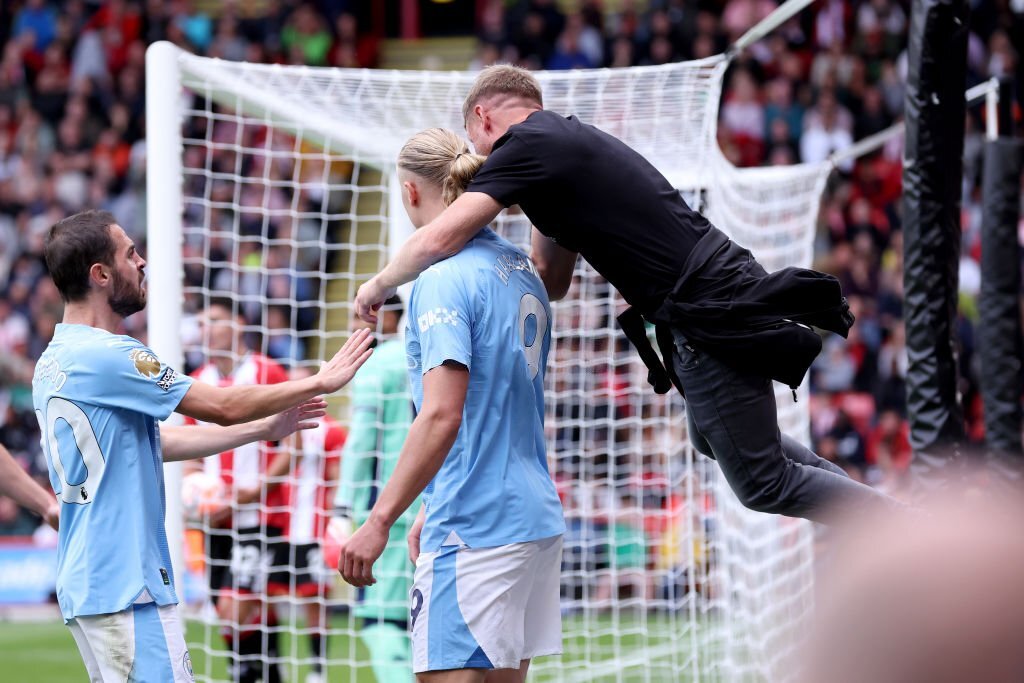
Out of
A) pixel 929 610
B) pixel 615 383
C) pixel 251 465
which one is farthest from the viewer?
pixel 615 383

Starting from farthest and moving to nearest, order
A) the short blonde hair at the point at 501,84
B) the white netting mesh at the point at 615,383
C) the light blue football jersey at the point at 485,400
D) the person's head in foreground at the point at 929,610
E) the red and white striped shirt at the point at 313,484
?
the red and white striped shirt at the point at 313,484, the white netting mesh at the point at 615,383, the short blonde hair at the point at 501,84, the light blue football jersey at the point at 485,400, the person's head in foreground at the point at 929,610

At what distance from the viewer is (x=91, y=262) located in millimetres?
3445

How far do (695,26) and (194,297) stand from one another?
24.1ft

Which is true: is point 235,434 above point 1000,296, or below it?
below

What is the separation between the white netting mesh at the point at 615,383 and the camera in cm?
626

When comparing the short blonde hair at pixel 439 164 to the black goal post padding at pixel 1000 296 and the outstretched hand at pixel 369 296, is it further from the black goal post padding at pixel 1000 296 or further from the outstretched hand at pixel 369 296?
the black goal post padding at pixel 1000 296

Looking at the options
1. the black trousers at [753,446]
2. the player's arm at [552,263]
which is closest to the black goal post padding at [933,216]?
the black trousers at [753,446]

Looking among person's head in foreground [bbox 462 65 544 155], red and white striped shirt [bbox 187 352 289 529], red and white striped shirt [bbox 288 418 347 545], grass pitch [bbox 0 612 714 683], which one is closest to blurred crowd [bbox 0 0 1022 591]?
grass pitch [bbox 0 612 714 683]

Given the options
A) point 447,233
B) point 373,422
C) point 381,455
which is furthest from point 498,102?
point 381,455

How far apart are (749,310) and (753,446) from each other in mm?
408

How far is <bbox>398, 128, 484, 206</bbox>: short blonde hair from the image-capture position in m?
3.58

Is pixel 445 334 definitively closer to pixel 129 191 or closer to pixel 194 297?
pixel 194 297

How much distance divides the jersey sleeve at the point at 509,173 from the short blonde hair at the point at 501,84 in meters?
0.31

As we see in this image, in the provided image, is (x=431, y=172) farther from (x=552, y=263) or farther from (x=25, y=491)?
(x=25, y=491)
